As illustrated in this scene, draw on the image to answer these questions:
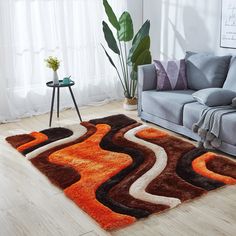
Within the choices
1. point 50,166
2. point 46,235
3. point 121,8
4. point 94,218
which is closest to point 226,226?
Result: point 94,218

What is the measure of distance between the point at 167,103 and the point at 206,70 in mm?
631

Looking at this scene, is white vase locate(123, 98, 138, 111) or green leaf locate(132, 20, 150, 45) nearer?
green leaf locate(132, 20, 150, 45)

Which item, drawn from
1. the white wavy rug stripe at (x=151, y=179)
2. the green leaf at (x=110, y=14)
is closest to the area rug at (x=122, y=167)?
the white wavy rug stripe at (x=151, y=179)

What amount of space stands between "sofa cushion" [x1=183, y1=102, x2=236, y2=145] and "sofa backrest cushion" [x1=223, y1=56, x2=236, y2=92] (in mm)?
460

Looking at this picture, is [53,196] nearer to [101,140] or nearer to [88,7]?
[101,140]

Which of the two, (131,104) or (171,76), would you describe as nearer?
(171,76)

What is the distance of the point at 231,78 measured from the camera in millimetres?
3895

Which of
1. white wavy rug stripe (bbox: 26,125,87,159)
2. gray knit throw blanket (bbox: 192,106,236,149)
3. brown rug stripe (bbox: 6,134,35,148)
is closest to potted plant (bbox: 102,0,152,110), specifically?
white wavy rug stripe (bbox: 26,125,87,159)

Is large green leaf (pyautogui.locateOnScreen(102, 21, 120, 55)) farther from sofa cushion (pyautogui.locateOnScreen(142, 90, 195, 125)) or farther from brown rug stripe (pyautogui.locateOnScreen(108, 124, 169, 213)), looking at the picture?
brown rug stripe (pyautogui.locateOnScreen(108, 124, 169, 213))

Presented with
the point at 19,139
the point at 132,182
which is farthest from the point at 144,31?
the point at 132,182

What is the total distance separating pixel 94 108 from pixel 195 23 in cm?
169

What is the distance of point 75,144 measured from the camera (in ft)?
12.1

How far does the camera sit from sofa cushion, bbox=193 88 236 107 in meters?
3.51

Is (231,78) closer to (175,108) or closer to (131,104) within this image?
(175,108)
